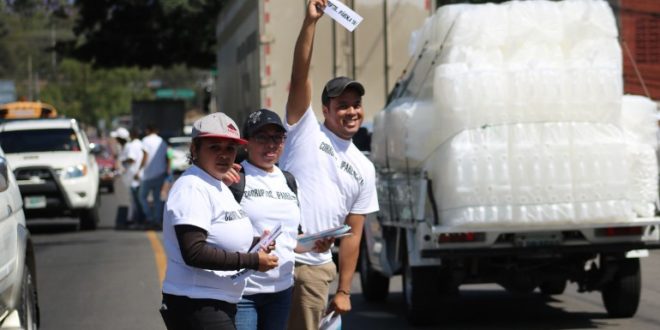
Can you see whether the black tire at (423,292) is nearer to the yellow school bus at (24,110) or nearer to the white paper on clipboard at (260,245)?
the white paper on clipboard at (260,245)

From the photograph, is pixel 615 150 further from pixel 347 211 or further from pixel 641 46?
pixel 641 46

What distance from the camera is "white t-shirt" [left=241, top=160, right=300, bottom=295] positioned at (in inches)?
242

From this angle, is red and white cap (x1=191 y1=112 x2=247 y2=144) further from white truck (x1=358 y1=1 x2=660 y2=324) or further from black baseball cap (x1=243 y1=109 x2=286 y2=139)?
white truck (x1=358 y1=1 x2=660 y2=324)

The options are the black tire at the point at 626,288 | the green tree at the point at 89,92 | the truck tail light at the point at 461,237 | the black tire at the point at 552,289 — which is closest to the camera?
the truck tail light at the point at 461,237

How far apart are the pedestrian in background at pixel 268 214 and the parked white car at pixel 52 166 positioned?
56.5 ft

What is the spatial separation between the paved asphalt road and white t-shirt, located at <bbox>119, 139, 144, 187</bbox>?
19.4 feet

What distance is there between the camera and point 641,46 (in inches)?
1171

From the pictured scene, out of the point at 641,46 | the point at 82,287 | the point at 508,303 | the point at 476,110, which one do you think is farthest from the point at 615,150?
the point at 641,46

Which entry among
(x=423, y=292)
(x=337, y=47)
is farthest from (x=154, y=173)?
(x=423, y=292)

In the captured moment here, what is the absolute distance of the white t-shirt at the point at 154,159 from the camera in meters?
23.8

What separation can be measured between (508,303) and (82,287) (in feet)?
15.1

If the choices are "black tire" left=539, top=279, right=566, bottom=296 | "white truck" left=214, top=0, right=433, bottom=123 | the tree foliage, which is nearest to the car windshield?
"white truck" left=214, top=0, right=433, bottom=123

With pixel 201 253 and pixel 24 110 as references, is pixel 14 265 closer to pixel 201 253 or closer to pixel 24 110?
pixel 201 253

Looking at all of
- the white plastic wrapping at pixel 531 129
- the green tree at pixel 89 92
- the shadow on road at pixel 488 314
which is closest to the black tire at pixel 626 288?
the shadow on road at pixel 488 314
